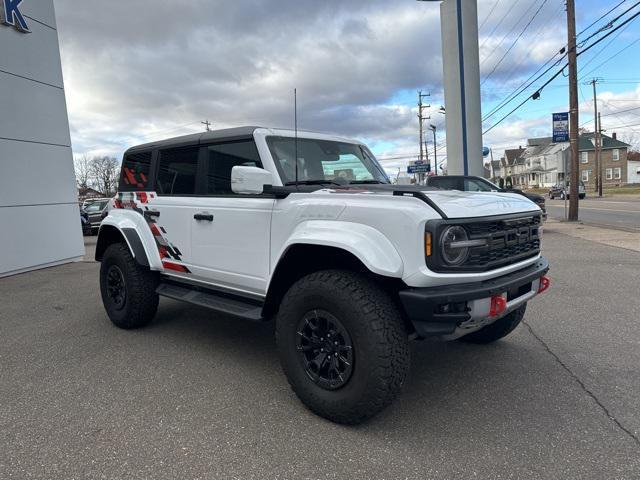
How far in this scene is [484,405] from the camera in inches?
123

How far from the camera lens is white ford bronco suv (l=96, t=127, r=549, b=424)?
8.75 ft

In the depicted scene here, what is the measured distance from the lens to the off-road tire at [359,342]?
2.66m

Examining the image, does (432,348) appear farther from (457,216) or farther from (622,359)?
(457,216)

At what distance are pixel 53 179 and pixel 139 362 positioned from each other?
26.5 ft

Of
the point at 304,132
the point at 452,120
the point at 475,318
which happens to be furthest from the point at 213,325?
the point at 452,120

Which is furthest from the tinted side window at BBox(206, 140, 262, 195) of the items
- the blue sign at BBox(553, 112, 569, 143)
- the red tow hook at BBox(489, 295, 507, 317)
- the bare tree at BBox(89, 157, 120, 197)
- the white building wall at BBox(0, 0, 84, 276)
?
the bare tree at BBox(89, 157, 120, 197)

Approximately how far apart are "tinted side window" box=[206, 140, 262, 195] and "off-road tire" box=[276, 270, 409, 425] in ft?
4.14

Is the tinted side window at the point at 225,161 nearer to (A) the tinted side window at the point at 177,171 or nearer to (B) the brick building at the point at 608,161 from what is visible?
(A) the tinted side window at the point at 177,171

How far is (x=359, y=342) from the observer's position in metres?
2.71

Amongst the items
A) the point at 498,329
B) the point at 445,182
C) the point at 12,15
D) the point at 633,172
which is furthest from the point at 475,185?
the point at 633,172

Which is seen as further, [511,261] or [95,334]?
[95,334]

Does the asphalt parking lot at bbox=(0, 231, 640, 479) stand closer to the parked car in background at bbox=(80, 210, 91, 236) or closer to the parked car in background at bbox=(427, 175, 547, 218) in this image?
the parked car in background at bbox=(427, 175, 547, 218)

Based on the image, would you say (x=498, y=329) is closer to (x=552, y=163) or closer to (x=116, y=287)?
(x=116, y=287)

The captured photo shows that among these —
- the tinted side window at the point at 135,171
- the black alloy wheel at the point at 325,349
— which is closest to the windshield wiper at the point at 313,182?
the black alloy wheel at the point at 325,349
